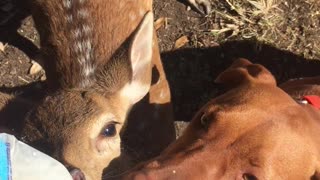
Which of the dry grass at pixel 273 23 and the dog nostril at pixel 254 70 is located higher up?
the dog nostril at pixel 254 70

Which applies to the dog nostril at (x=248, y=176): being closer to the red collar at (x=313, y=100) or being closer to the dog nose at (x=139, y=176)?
the dog nose at (x=139, y=176)

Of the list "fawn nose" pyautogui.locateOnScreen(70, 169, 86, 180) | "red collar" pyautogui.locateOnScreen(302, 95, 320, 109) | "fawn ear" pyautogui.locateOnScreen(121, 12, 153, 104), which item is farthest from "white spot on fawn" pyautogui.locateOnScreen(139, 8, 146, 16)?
"fawn nose" pyautogui.locateOnScreen(70, 169, 86, 180)

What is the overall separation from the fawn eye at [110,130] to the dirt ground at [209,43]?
61.4 inches

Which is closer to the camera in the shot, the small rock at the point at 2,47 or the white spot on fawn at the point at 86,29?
the white spot on fawn at the point at 86,29

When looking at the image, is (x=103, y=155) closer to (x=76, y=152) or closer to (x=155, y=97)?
(x=76, y=152)

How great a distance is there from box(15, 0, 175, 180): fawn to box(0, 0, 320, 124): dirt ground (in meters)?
0.72

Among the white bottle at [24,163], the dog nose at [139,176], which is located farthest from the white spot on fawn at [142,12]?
the white bottle at [24,163]

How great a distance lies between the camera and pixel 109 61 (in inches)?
188

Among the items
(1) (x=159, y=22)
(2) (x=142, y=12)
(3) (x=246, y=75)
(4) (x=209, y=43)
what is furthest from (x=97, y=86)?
(4) (x=209, y=43)

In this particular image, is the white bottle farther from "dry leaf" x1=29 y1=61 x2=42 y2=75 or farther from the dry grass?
the dry grass

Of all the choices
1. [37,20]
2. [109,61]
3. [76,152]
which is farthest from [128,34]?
[76,152]

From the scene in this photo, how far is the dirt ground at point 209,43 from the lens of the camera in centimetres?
600

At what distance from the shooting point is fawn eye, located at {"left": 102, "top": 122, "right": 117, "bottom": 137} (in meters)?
4.29

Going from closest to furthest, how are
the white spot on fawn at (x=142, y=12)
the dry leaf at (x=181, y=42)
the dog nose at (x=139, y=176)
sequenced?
the dog nose at (x=139, y=176) < the white spot on fawn at (x=142, y=12) < the dry leaf at (x=181, y=42)
